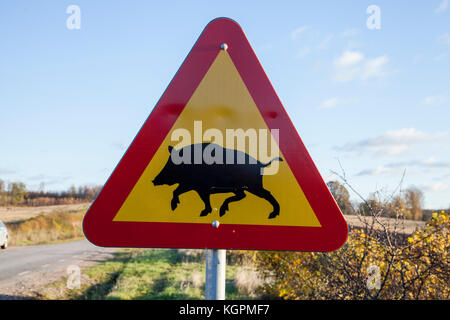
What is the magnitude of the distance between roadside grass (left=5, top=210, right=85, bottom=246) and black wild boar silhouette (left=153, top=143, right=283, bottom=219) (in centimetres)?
1515

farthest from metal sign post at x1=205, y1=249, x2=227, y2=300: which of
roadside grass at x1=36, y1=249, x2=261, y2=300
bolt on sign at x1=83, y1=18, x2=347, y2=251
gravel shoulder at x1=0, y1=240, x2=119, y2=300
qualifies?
gravel shoulder at x1=0, y1=240, x2=119, y2=300

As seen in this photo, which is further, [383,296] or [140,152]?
[383,296]

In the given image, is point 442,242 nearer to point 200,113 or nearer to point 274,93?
point 274,93

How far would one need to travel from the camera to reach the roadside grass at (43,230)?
16.9 m

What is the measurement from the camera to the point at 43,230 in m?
20.8

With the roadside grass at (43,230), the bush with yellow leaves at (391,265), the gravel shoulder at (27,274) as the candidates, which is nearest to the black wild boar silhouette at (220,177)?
the bush with yellow leaves at (391,265)

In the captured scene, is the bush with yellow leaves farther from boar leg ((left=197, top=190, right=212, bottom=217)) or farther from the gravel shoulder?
the gravel shoulder

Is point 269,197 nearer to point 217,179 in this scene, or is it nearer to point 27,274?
point 217,179

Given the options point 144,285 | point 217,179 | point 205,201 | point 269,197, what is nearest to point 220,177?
point 217,179

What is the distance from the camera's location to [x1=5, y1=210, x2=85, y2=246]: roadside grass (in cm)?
1692

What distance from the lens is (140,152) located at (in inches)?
60.6

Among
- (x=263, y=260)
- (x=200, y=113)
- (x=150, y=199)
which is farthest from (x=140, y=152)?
(x=263, y=260)

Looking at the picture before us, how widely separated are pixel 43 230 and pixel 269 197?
22502 millimetres
